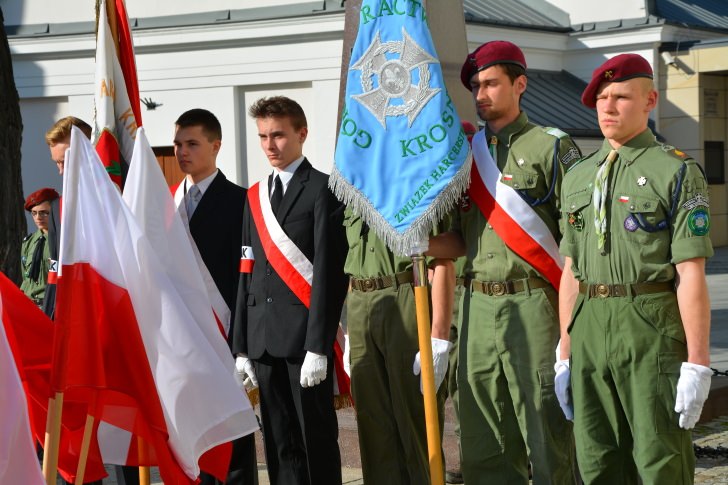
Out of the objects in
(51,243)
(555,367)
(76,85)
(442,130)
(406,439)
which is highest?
(76,85)

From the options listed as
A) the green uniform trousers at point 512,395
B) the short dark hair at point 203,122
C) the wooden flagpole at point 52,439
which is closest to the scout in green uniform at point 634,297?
the green uniform trousers at point 512,395

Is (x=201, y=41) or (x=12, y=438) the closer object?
(x=12, y=438)

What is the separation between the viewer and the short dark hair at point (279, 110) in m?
5.88

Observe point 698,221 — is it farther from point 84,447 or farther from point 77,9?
point 77,9

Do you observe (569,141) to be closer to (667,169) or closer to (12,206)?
(667,169)

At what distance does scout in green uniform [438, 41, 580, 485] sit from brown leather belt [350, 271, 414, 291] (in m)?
0.53

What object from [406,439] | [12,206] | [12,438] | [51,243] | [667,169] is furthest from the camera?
[12,206]

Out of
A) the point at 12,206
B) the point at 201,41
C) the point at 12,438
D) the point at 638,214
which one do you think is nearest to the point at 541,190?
the point at 638,214

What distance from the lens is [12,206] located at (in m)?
9.14

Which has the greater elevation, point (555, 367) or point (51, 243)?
point (51, 243)

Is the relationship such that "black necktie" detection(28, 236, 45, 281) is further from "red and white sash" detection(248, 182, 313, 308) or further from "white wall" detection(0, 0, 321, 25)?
"white wall" detection(0, 0, 321, 25)

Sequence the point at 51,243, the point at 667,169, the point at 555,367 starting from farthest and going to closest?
the point at 51,243 → the point at 555,367 → the point at 667,169

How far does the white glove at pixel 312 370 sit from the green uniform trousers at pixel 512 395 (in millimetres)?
690

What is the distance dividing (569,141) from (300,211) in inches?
51.8
